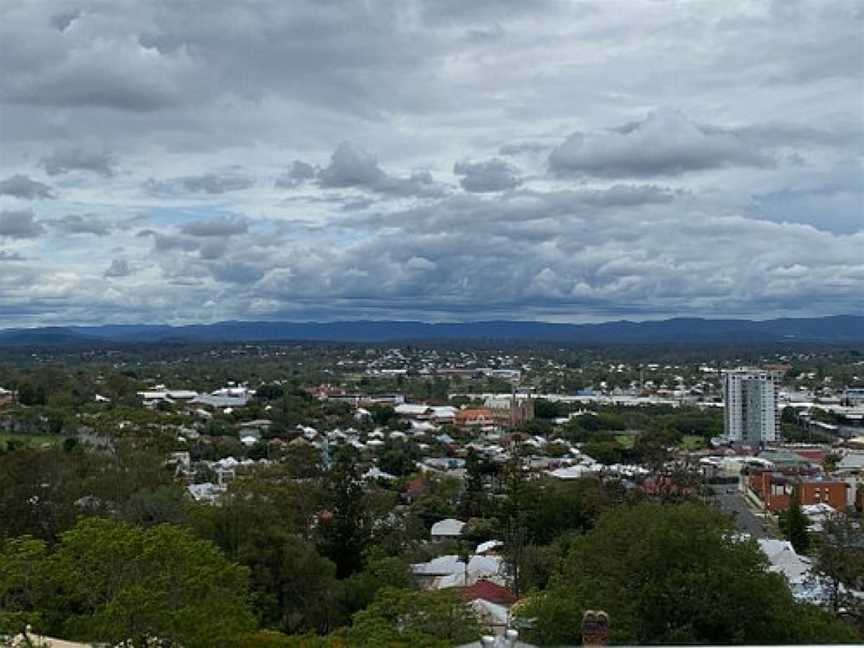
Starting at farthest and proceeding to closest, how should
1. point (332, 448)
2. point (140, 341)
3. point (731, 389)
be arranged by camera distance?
point (140, 341) → point (731, 389) → point (332, 448)

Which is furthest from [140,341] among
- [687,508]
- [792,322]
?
[687,508]

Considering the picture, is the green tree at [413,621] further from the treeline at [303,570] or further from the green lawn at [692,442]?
the green lawn at [692,442]

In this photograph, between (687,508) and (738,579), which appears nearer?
(738,579)

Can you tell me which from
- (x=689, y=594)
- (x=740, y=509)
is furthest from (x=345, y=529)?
(x=740, y=509)

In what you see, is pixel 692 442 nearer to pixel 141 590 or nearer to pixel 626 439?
pixel 626 439

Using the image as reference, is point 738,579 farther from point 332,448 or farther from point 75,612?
point 332,448

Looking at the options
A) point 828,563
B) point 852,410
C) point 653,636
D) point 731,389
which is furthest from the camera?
point 852,410
